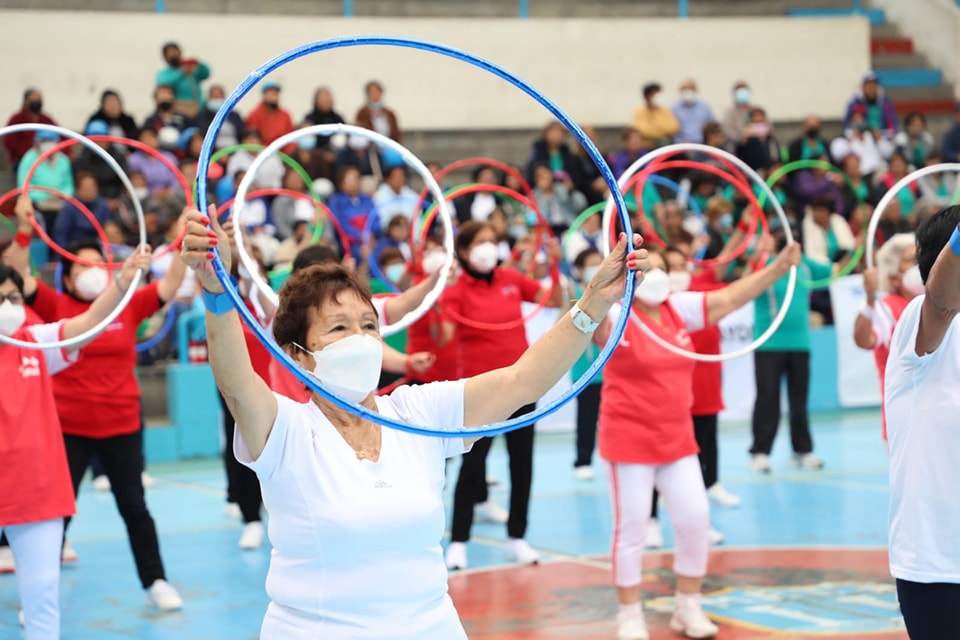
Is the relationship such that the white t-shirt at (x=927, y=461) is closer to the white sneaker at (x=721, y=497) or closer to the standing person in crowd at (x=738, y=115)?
the white sneaker at (x=721, y=497)

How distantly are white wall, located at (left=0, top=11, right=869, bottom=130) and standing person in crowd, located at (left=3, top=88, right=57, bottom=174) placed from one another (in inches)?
92.8

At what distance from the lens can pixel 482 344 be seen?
8.60 meters

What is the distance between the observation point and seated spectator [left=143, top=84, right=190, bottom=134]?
15852 mm

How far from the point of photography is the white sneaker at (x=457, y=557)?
27.5 feet

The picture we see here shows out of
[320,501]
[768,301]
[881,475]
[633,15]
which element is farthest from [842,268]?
[320,501]

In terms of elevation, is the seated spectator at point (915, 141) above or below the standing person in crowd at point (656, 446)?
above

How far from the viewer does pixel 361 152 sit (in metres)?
16.6

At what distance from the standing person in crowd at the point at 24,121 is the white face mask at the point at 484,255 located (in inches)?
320

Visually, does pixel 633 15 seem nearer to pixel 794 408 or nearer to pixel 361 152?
pixel 361 152

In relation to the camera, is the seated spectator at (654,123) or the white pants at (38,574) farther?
the seated spectator at (654,123)

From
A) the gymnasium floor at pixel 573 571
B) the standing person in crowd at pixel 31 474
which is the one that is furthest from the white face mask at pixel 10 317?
the gymnasium floor at pixel 573 571

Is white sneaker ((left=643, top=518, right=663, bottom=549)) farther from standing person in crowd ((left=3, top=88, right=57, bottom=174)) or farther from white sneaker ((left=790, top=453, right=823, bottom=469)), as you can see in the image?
standing person in crowd ((left=3, top=88, right=57, bottom=174))

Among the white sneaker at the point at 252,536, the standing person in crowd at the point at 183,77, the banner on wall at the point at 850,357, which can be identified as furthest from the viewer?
the standing person in crowd at the point at 183,77

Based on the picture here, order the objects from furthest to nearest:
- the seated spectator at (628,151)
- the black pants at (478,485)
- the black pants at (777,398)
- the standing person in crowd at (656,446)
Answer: the seated spectator at (628,151)
the black pants at (777,398)
the black pants at (478,485)
the standing person in crowd at (656,446)
